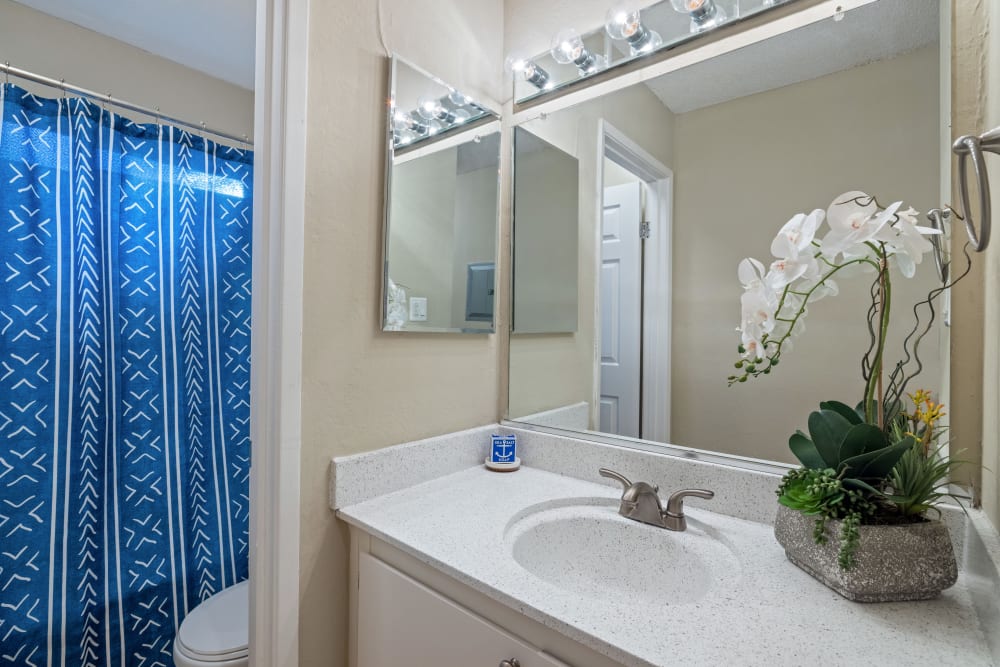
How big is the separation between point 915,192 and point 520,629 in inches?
40.0

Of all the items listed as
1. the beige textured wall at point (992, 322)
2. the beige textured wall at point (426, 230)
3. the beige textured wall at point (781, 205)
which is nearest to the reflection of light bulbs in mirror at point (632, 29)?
the beige textured wall at point (781, 205)

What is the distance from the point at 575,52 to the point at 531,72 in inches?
5.7

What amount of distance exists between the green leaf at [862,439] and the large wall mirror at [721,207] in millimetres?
258

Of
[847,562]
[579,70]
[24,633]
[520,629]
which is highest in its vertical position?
[579,70]

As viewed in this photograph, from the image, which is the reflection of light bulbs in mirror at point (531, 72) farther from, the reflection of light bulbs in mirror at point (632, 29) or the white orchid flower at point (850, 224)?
the white orchid flower at point (850, 224)

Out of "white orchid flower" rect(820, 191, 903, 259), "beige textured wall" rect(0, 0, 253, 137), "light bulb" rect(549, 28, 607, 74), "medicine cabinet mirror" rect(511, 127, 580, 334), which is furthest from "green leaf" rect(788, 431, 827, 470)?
"beige textured wall" rect(0, 0, 253, 137)

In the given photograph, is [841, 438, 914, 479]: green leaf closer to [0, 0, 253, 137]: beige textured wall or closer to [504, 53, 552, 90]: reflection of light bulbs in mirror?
[504, 53, 552, 90]: reflection of light bulbs in mirror

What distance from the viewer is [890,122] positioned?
0.87 m

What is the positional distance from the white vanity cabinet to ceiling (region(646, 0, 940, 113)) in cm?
113

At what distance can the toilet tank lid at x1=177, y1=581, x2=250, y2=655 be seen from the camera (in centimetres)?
125

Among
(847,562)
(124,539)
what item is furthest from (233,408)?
(847,562)

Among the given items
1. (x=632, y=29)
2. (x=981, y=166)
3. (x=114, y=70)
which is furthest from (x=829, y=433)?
(x=114, y=70)

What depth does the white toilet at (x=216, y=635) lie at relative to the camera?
1.22 metres

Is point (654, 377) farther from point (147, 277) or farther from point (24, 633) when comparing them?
point (24, 633)
